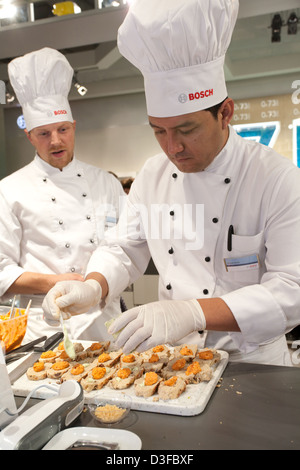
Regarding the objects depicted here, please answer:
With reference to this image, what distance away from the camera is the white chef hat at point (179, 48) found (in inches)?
52.1

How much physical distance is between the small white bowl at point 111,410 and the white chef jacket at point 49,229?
102 centimetres

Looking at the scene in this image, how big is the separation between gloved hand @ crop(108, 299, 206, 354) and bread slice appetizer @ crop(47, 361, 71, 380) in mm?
192

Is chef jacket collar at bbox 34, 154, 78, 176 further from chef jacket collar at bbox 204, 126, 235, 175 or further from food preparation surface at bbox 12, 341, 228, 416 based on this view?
food preparation surface at bbox 12, 341, 228, 416

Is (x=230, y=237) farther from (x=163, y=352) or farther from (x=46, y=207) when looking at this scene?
(x=46, y=207)

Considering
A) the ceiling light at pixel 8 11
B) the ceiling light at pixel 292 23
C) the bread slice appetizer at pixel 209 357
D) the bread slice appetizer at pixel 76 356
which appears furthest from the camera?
the ceiling light at pixel 292 23

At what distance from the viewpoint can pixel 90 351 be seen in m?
1.47

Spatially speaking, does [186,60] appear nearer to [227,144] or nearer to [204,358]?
[227,144]

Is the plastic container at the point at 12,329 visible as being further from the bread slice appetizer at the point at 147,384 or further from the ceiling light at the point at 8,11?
the ceiling light at the point at 8,11

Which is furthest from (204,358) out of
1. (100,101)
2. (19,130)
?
(19,130)

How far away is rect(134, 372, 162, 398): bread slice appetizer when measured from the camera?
116 cm

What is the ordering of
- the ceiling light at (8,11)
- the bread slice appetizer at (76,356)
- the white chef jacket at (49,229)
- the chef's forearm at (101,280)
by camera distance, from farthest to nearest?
the ceiling light at (8,11), the white chef jacket at (49,229), the chef's forearm at (101,280), the bread slice appetizer at (76,356)

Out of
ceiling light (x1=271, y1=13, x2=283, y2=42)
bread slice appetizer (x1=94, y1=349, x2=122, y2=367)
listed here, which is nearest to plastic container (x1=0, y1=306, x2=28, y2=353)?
bread slice appetizer (x1=94, y1=349, x2=122, y2=367)

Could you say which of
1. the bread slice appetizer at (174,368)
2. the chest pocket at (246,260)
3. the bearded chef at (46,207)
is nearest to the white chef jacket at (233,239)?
the chest pocket at (246,260)

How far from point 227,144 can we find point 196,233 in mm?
368
